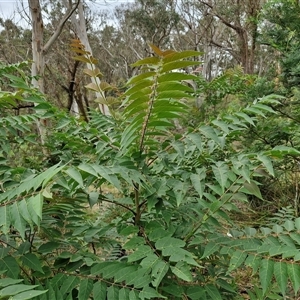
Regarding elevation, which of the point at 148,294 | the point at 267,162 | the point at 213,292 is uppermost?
the point at 267,162

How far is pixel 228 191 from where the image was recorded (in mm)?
1154

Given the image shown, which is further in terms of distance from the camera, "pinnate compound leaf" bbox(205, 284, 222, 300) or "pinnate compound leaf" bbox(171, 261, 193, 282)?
"pinnate compound leaf" bbox(205, 284, 222, 300)

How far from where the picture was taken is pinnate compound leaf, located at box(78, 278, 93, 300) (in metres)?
0.95

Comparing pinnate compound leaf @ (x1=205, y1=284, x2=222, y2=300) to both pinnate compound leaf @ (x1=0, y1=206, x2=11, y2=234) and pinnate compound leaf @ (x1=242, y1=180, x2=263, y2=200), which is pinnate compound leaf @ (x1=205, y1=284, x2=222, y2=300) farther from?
pinnate compound leaf @ (x1=0, y1=206, x2=11, y2=234)

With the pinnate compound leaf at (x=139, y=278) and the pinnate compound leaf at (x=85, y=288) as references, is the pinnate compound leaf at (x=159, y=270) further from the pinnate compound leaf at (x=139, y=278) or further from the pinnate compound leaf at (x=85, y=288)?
the pinnate compound leaf at (x=85, y=288)

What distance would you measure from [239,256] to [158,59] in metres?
0.64

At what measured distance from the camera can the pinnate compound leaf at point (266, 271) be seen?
0.87m

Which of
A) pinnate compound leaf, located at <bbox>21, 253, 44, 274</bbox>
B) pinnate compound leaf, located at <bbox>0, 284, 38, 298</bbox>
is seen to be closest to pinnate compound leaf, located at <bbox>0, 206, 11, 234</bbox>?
pinnate compound leaf, located at <bbox>0, 284, 38, 298</bbox>

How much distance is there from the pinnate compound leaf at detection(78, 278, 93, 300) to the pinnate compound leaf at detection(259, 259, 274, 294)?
0.52 m

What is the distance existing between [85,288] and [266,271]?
551mm

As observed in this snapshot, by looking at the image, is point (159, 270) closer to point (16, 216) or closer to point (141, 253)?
point (141, 253)

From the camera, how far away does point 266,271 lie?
34.6 inches

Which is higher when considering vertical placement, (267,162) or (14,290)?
(267,162)

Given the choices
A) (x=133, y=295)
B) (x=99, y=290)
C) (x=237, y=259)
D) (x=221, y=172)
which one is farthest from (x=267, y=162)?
(x=99, y=290)
